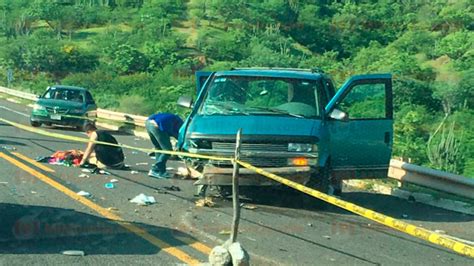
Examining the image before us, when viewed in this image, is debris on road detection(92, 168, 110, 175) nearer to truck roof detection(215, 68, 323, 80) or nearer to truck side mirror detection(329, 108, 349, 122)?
truck roof detection(215, 68, 323, 80)

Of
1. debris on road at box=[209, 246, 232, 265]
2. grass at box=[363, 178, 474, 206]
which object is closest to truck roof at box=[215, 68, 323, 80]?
grass at box=[363, 178, 474, 206]

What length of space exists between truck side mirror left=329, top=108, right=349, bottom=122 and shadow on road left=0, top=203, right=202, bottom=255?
3408 millimetres

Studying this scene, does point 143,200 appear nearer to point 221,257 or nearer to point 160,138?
point 160,138

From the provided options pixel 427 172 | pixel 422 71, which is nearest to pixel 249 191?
pixel 427 172

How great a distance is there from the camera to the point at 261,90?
1159 centimetres

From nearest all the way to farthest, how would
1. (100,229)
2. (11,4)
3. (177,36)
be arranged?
1. (100,229)
2. (177,36)
3. (11,4)

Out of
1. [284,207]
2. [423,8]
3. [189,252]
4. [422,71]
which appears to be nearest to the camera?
[189,252]

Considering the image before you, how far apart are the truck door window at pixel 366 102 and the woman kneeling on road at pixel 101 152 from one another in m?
4.41

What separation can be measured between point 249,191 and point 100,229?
12.2 feet

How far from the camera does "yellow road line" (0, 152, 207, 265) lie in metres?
7.32

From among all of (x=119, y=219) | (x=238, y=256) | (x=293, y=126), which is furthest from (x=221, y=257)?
(x=293, y=126)

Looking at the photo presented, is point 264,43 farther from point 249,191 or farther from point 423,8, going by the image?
point 249,191

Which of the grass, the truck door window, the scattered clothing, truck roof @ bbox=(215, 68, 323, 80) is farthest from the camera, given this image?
the scattered clothing

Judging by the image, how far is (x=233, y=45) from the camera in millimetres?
82625
